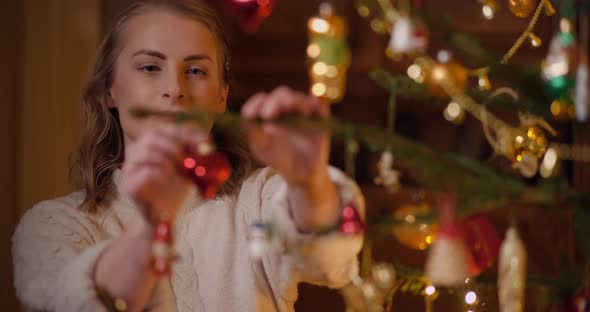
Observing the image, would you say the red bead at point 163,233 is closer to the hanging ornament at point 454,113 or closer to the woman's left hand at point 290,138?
the woman's left hand at point 290,138

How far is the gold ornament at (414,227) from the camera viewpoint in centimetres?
70

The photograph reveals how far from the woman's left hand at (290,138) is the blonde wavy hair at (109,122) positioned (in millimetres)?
482

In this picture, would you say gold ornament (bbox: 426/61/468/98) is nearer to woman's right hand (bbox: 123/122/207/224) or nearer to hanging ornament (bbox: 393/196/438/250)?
hanging ornament (bbox: 393/196/438/250)

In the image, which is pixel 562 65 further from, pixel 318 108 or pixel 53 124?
pixel 53 124

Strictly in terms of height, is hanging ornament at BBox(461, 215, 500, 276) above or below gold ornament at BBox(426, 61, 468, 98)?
below

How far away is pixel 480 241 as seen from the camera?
78 cm

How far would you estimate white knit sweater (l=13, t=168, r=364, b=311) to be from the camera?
102cm

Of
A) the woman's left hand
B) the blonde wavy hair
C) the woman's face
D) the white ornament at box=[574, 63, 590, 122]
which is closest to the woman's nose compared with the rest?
the woman's face

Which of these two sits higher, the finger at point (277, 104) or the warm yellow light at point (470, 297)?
the finger at point (277, 104)

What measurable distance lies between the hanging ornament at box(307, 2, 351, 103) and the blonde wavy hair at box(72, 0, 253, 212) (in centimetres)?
56

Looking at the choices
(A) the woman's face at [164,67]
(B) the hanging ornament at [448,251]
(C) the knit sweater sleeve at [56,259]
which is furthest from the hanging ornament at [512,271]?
(A) the woman's face at [164,67]

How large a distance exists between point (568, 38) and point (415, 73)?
177mm

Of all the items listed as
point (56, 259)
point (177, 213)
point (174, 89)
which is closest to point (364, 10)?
point (177, 213)

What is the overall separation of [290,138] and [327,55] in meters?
0.13
